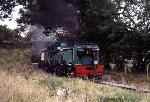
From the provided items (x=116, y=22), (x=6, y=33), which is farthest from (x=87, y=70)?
(x=6, y=33)

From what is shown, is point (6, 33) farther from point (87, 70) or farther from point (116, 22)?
Result: point (87, 70)

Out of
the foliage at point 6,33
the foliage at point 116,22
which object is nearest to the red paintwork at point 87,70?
the foliage at point 116,22

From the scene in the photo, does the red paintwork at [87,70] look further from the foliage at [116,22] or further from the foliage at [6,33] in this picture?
the foliage at [6,33]

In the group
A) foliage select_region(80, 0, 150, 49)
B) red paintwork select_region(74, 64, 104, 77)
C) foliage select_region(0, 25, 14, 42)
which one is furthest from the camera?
foliage select_region(0, 25, 14, 42)

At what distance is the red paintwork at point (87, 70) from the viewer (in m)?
21.9

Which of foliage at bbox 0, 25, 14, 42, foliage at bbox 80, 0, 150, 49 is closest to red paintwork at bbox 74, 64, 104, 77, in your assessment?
foliage at bbox 80, 0, 150, 49

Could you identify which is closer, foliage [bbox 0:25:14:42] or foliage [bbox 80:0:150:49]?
foliage [bbox 80:0:150:49]

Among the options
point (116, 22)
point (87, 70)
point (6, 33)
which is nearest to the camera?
point (87, 70)

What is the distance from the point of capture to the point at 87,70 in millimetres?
22125

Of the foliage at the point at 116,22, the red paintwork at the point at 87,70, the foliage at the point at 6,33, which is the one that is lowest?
the red paintwork at the point at 87,70

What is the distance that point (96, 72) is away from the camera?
22.4m

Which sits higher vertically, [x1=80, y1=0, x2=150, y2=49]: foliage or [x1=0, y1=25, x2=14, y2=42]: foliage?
[x1=80, y1=0, x2=150, y2=49]: foliage

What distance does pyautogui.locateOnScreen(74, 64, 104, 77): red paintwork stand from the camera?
2191 cm

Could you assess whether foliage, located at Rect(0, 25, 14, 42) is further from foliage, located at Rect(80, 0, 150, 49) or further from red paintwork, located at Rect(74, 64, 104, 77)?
red paintwork, located at Rect(74, 64, 104, 77)
